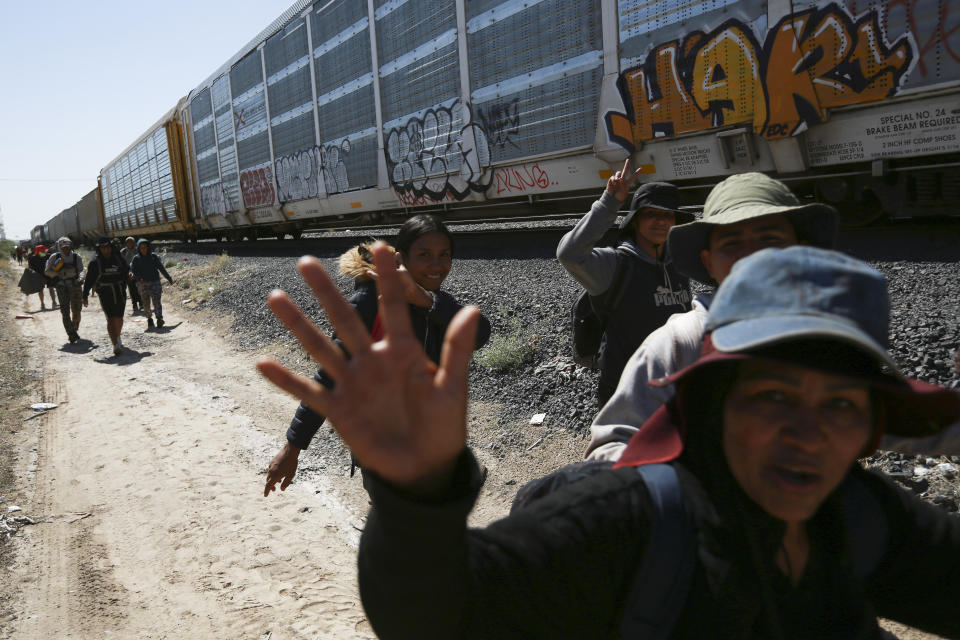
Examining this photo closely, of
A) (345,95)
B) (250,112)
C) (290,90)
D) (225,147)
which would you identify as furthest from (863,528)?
(225,147)

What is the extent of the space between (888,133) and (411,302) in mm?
5943

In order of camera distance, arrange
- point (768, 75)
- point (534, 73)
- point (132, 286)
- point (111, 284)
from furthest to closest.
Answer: point (132, 286)
point (111, 284)
point (534, 73)
point (768, 75)

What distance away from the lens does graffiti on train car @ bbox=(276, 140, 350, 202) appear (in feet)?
50.2

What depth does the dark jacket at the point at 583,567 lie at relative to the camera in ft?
2.89

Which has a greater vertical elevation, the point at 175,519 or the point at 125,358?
the point at 125,358

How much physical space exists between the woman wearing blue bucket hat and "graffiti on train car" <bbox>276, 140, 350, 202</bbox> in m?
14.7

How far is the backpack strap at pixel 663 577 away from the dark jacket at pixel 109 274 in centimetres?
1077

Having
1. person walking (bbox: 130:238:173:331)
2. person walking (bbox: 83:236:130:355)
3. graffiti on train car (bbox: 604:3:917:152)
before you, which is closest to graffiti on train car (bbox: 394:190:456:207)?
graffiti on train car (bbox: 604:3:917:152)

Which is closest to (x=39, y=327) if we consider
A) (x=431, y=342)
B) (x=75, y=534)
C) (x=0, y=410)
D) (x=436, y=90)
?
(x=0, y=410)

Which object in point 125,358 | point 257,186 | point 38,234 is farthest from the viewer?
point 38,234

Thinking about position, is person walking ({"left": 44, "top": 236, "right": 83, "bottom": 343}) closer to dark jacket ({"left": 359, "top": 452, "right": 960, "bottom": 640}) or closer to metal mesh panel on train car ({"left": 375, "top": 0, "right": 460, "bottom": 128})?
metal mesh panel on train car ({"left": 375, "top": 0, "right": 460, "bottom": 128})

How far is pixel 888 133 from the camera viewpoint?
20.7ft

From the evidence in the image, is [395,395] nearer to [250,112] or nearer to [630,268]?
[630,268]

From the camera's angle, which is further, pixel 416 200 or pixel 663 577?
pixel 416 200
